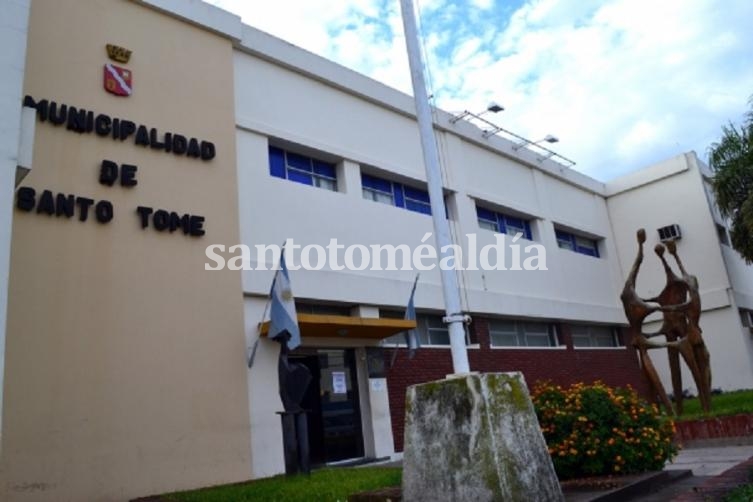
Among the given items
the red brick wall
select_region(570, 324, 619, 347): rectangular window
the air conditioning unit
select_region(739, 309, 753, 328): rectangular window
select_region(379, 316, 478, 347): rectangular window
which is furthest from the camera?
the air conditioning unit

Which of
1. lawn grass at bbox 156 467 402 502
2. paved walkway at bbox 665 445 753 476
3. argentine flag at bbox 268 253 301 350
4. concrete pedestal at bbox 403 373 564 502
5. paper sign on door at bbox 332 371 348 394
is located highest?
argentine flag at bbox 268 253 301 350

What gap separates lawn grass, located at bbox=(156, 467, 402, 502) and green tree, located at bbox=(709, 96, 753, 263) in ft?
41.2

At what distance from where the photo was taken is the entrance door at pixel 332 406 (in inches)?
470

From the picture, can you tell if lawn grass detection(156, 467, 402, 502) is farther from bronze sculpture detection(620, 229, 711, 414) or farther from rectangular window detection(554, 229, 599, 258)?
rectangular window detection(554, 229, 599, 258)

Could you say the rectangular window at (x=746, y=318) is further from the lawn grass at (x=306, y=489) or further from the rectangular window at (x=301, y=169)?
the lawn grass at (x=306, y=489)

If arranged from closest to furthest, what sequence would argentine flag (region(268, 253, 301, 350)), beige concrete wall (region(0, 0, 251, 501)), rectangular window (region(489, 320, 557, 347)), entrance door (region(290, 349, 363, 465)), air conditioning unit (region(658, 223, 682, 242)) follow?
beige concrete wall (region(0, 0, 251, 501)) < argentine flag (region(268, 253, 301, 350)) < entrance door (region(290, 349, 363, 465)) < rectangular window (region(489, 320, 557, 347)) < air conditioning unit (region(658, 223, 682, 242))

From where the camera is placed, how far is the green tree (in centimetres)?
1635

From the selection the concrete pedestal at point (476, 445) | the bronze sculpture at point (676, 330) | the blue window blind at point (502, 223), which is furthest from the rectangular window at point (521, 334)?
the concrete pedestal at point (476, 445)

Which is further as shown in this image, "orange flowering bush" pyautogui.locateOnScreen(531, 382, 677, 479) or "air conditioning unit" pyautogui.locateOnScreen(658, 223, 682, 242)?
"air conditioning unit" pyautogui.locateOnScreen(658, 223, 682, 242)

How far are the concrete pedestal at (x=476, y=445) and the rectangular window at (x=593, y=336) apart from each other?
15.0m

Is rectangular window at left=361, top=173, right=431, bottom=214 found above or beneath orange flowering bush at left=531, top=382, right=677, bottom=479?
above

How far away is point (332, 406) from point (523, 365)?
6.58 m

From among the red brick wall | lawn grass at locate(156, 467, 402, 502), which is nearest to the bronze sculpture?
the red brick wall

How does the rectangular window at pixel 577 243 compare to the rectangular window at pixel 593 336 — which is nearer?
the rectangular window at pixel 593 336
